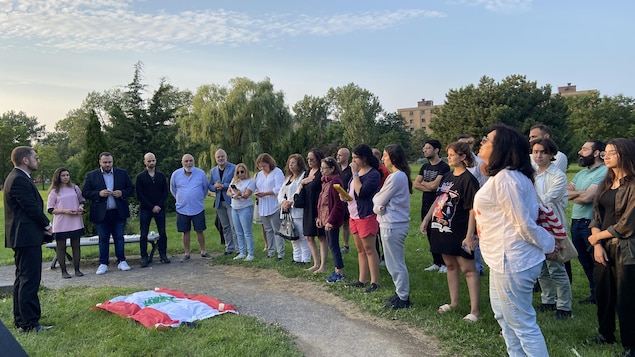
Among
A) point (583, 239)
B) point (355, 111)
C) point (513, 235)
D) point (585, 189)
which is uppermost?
point (355, 111)

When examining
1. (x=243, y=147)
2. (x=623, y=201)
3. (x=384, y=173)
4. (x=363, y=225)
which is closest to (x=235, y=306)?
(x=363, y=225)

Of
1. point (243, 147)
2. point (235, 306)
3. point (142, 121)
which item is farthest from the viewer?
point (243, 147)

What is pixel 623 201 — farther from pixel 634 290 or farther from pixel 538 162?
pixel 538 162

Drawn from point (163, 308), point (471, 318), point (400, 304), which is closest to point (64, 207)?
point (163, 308)

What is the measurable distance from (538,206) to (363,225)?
8.93 feet

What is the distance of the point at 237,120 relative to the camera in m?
28.8

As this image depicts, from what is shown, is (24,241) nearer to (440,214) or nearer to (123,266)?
(123,266)

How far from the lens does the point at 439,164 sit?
269 inches

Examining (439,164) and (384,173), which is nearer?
(439,164)

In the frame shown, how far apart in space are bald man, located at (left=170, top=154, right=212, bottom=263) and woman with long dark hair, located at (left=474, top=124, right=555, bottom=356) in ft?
21.2

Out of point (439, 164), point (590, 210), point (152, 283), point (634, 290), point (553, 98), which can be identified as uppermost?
point (553, 98)

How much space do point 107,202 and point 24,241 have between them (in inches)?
119

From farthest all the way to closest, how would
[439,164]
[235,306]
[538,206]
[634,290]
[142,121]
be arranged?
[142,121] → [439,164] → [235,306] → [634,290] → [538,206]

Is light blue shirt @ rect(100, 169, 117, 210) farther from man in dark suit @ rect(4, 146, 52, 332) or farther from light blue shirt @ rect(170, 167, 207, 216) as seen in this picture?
man in dark suit @ rect(4, 146, 52, 332)
